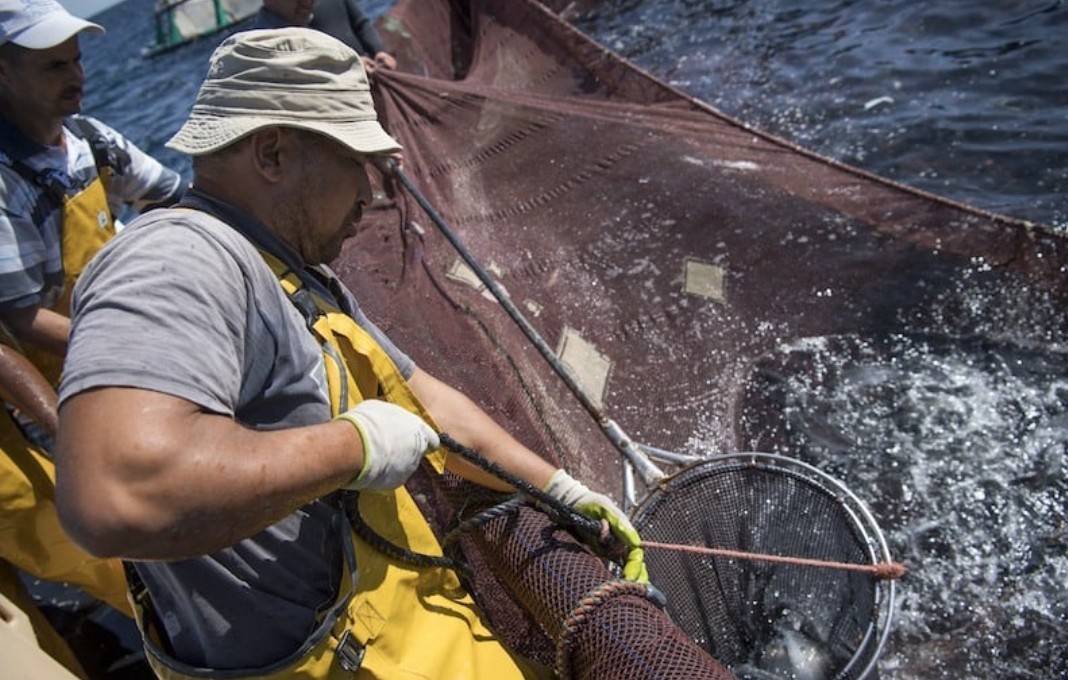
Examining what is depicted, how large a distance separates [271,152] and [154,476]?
721 mm

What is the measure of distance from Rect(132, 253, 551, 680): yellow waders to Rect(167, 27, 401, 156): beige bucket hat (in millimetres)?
278

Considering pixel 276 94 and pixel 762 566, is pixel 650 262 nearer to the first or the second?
pixel 762 566

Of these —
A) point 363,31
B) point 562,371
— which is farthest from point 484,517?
point 363,31

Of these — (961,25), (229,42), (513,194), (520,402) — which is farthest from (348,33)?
(961,25)

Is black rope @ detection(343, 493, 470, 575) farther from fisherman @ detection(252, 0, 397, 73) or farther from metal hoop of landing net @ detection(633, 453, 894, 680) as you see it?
fisherman @ detection(252, 0, 397, 73)

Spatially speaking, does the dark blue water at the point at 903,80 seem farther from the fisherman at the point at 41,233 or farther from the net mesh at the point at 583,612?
the fisherman at the point at 41,233

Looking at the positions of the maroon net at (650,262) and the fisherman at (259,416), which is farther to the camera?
the maroon net at (650,262)

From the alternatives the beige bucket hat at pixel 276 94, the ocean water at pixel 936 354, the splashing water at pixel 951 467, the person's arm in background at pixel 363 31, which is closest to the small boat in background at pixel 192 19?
the ocean water at pixel 936 354

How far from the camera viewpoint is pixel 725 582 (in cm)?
260

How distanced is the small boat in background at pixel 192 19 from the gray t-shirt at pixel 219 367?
26.6 m

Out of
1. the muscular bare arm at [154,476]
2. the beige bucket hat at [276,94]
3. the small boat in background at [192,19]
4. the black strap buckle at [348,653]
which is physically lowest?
the small boat in background at [192,19]

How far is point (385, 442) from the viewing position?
4.93 ft

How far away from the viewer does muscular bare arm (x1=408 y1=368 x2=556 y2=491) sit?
215 cm

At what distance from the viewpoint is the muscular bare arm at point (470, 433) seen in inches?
84.6
